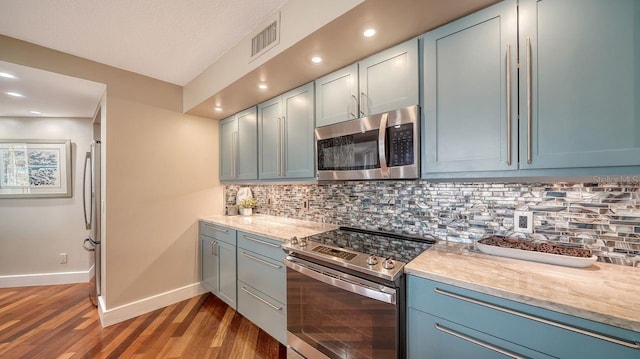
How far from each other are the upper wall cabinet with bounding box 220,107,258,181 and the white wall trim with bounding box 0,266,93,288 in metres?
2.29

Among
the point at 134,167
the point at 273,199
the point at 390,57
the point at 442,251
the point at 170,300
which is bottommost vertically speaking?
the point at 170,300

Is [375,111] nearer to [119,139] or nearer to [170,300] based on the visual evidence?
[119,139]

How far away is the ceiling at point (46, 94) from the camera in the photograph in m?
2.18

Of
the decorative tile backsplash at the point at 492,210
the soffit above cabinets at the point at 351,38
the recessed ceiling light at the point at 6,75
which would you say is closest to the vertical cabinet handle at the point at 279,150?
the soffit above cabinets at the point at 351,38

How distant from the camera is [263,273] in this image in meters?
2.06

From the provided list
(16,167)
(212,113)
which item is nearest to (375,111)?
(212,113)

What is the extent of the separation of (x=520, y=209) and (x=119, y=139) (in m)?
3.40

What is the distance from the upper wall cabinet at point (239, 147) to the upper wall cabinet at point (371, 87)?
1013 millimetres

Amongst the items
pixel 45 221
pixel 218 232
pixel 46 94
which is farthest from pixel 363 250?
pixel 45 221

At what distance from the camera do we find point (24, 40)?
200 centimetres

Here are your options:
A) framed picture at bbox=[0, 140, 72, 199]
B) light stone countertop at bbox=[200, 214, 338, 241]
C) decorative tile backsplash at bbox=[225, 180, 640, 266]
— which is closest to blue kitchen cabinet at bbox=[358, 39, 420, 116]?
decorative tile backsplash at bbox=[225, 180, 640, 266]

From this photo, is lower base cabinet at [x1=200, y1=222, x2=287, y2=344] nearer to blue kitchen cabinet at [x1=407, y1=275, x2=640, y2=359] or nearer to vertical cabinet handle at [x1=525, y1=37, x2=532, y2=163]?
blue kitchen cabinet at [x1=407, y1=275, x2=640, y2=359]

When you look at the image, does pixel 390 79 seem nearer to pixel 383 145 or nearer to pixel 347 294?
pixel 383 145

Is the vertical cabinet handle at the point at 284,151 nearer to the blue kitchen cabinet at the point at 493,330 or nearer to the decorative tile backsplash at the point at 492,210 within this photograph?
the decorative tile backsplash at the point at 492,210
